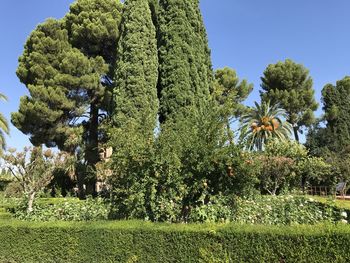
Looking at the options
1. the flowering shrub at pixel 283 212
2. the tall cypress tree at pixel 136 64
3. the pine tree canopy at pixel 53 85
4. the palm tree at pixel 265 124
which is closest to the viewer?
the flowering shrub at pixel 283 212

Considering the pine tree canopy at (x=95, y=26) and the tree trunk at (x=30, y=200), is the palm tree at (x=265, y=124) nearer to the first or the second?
the pine tree canopy at (x=95, y=26)

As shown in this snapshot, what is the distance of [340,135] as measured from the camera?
3991cm

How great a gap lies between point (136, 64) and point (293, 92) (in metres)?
25.4

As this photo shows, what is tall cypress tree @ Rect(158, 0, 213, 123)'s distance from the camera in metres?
18.2

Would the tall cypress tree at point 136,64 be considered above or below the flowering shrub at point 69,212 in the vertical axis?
above

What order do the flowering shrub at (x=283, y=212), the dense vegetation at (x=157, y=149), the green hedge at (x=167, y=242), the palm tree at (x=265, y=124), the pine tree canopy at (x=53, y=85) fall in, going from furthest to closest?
1. the palm tree at (x=265, y=124)
2. the pine tree canopy at (x=53, y=85)
3. the flowering shrub at (x=283, y=212)
4. the dense vegetation at (x=157, y=149)
5. the green hedge at (x=167, y=242)

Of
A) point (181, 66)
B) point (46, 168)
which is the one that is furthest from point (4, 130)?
point (46, 168)

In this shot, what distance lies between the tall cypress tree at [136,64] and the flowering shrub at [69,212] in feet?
24.5

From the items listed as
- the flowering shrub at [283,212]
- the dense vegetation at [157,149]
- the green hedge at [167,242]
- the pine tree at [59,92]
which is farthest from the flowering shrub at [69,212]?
the pine tree at [59,92]

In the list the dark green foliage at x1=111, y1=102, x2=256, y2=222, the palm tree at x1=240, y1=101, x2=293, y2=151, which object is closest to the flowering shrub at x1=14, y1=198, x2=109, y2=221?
the dark green foliage at x1=111, y1=102, x2=256, y2=222

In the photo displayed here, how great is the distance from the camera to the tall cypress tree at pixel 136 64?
1769cm

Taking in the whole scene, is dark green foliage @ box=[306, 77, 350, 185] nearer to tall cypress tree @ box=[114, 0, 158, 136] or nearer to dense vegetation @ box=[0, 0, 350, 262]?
dense vegetation @ box=[0, 0, 350, 262]

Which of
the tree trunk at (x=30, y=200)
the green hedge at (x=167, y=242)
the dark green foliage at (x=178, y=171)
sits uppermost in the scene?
the dark green foliage at (x=178, y=171)

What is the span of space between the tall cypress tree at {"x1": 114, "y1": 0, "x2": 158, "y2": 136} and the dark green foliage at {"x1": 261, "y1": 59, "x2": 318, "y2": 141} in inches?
944
